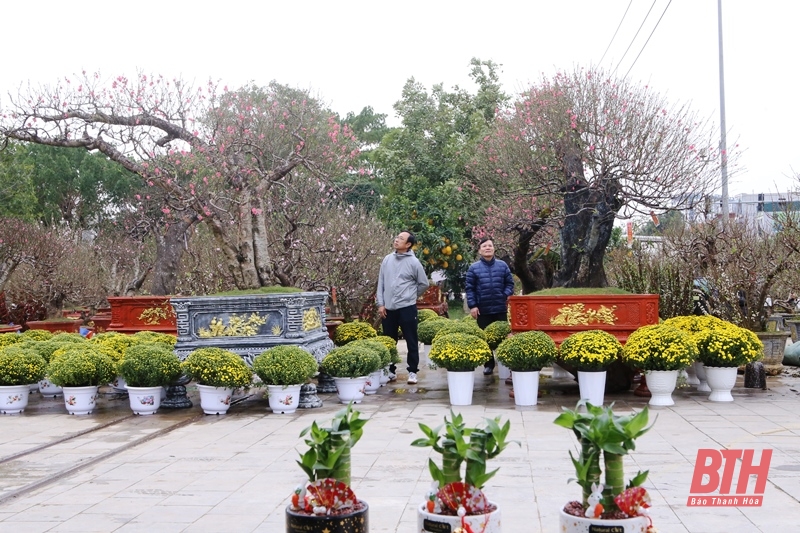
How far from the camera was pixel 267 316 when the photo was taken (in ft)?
30.7

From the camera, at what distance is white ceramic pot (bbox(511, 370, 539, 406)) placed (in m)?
8.82

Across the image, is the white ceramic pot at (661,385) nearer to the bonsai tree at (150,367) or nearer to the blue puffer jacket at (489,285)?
the blue puffer jacket at (489,285)

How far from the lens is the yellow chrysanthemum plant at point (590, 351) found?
8492mm

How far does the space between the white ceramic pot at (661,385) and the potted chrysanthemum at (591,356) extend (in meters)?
0.41

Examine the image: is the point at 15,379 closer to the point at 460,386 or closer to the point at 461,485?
the point at 460,386

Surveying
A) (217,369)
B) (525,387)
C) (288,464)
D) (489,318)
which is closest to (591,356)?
(525,387)

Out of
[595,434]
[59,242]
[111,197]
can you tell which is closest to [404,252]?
[595,434]

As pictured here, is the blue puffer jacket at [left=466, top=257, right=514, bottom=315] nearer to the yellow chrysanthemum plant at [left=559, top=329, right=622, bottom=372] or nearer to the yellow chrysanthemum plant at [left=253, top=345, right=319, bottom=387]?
the yellow chrysanthemum plant at [left=559, top=329, right=622, bottom=372]

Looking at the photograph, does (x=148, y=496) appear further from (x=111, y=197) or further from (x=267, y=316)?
(x=111, y=197)

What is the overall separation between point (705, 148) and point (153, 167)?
7.58 m

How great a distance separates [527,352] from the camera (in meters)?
8.69

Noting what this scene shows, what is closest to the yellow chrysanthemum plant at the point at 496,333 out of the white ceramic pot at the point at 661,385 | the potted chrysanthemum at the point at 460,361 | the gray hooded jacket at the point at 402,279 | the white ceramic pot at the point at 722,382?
the gray hooded jacket at the point at 402,279

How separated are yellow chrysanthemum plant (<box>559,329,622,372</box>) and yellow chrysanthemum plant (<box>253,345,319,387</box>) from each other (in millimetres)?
2637

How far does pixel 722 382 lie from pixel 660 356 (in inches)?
37.4
